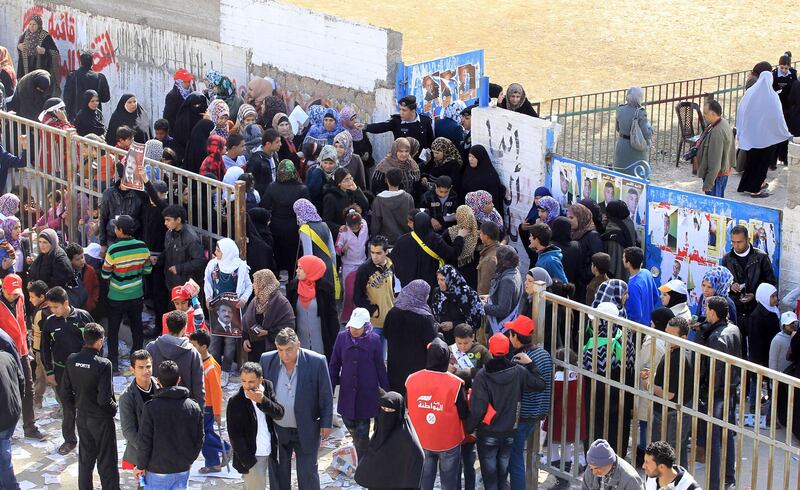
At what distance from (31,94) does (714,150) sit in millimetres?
8053

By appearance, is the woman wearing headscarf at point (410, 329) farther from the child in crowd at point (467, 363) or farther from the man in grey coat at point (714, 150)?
the man in grey coat at point (714, 150)

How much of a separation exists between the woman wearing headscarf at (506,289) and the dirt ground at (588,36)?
1054cm

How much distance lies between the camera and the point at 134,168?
13453 mm

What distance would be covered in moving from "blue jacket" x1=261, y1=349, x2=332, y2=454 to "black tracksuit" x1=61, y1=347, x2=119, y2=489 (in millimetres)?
1198

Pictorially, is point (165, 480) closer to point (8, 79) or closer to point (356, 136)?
point (356, 136)

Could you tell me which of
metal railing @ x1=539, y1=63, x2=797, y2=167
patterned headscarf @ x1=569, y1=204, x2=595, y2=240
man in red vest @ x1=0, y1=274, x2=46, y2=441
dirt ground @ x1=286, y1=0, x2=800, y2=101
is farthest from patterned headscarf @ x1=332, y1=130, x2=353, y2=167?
dirt ground @ x1=286, y1=0, x2=800, y2=101

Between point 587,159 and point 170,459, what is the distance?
982 centimetres

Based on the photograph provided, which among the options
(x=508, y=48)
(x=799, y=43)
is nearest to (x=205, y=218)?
(x=508, y=48)

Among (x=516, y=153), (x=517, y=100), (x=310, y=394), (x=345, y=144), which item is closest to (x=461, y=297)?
(x=310, y=394)

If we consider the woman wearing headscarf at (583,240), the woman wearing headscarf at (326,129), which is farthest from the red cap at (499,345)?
the woman wearing headscarf at (326,129)

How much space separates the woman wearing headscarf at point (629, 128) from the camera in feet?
51.9

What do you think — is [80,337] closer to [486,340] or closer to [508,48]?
[486,340]

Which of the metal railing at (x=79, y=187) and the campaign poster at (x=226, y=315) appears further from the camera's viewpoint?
the metal railing at (x=79, y=187)

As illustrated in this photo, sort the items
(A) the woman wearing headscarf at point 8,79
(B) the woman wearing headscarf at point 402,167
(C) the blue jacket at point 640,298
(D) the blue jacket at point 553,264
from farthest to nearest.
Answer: (A) the woman wearing headscarf at point 8,79, (B) the woman wearing headscarf at point 402,167, (D) the blue jacket at point 553,264, (C) the blue jacket at point 640,298
